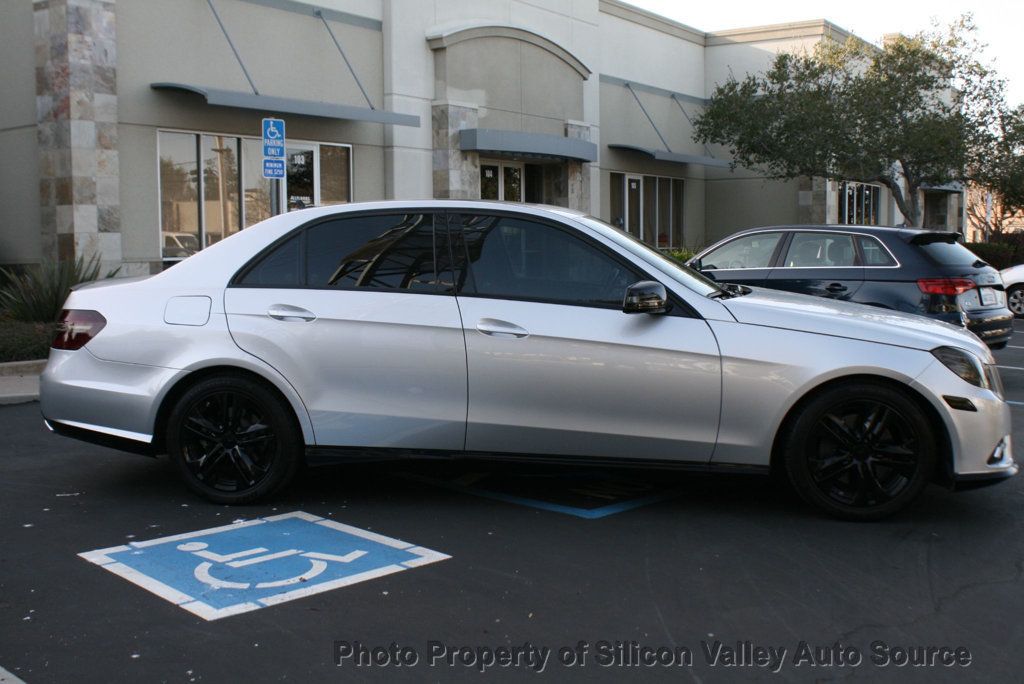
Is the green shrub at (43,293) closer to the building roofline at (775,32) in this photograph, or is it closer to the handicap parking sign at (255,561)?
the handicap parking sign at (255,561)

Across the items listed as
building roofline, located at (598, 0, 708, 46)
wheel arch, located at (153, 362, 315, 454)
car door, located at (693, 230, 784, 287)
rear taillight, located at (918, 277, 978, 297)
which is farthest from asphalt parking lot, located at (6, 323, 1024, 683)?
building roofline, located at (598, 0, 708, 46)

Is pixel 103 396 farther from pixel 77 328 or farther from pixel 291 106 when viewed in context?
pixel 291 106

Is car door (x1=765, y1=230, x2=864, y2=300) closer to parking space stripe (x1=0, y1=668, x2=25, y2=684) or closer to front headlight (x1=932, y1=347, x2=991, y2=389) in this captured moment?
front headlight (x1=932, y1=347, x2=991, y2=389)

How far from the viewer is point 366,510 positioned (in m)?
6.01

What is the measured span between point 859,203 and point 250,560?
31.1m

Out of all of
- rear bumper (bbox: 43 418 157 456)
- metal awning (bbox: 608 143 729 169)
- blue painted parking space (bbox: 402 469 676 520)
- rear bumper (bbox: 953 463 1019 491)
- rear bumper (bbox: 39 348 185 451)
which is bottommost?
blue painted parking space (bbox: 402 469 676 520)

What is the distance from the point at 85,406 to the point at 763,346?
3.79 m

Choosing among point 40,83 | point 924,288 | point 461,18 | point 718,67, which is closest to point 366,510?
point 924,288

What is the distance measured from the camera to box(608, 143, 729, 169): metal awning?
25.4 metres

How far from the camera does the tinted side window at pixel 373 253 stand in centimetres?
596

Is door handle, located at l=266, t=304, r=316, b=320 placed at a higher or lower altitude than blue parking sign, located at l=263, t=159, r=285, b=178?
lower

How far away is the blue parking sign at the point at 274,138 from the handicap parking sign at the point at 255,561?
7.84 m

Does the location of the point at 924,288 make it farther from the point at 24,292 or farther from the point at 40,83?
the point at 40,83

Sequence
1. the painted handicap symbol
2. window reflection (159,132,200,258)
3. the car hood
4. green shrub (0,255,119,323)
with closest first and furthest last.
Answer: the painted handicap symbol, the car hood, green shrub (0,255,119,323), window reflection (159,132,200,258)
